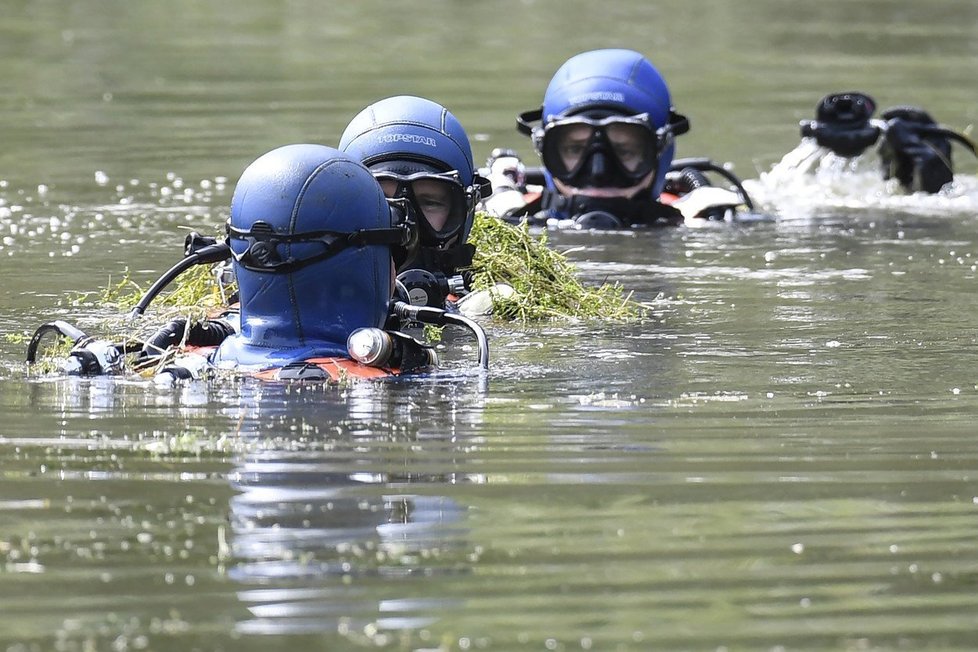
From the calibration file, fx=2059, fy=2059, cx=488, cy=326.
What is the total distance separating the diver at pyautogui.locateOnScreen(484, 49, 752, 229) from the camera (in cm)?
1343

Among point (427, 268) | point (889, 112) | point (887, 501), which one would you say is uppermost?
point (889, 112)

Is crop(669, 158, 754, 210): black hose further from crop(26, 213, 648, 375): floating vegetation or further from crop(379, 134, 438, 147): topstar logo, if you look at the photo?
crop(379, 134, 438, 147): topstar logo

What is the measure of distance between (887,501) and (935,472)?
1.46 feet

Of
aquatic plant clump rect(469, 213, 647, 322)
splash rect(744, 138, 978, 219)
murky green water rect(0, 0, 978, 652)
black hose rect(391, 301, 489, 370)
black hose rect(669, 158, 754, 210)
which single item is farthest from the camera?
splash rect(744, 138, 978, 219)

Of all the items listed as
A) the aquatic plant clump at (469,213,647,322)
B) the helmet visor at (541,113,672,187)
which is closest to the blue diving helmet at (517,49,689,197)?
the helmet visor at (541,113,672,187)

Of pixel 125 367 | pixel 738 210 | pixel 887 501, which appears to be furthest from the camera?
pixel 738 210

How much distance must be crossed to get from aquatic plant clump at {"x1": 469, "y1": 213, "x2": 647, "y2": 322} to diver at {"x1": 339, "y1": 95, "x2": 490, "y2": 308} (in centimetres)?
54

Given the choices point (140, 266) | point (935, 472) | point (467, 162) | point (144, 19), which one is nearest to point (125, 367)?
point (467, 162)

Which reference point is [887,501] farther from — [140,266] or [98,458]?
[140,266]

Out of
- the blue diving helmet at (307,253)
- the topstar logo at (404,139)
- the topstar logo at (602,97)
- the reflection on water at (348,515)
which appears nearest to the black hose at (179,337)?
the blue diving helmet at (307,253)

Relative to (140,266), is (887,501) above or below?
below

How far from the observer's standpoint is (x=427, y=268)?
31.4 ft

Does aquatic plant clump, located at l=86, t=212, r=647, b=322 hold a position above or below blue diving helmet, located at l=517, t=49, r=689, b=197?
below

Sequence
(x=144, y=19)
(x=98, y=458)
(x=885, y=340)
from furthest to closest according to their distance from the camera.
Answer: (x=144, y=19), (x=885, y=340), (x=98, y=458)
